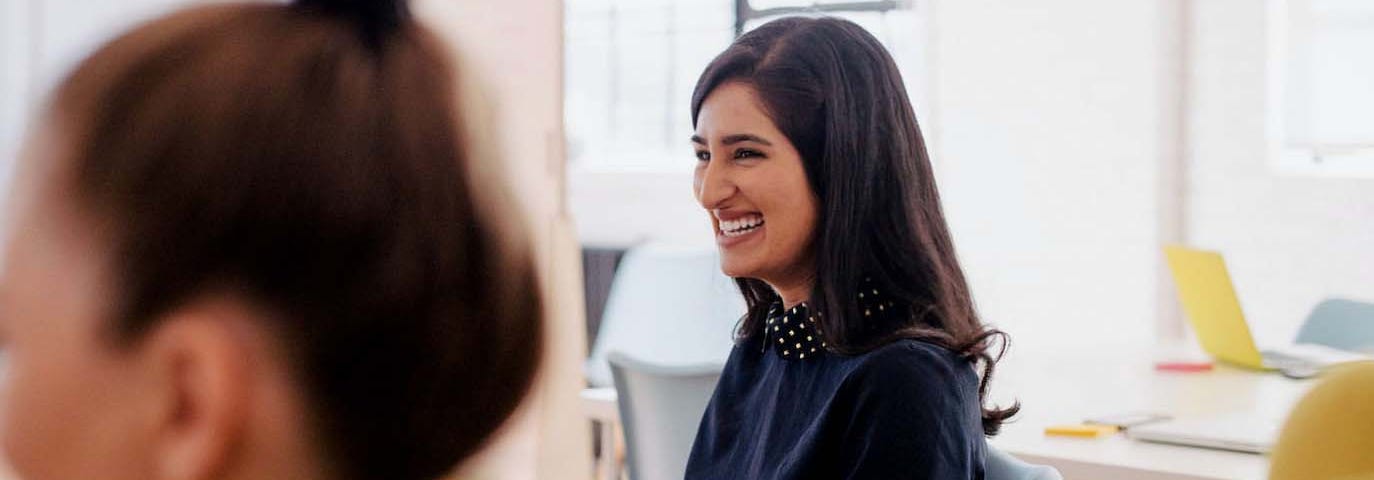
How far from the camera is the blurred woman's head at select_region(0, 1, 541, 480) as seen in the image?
556 millimetres

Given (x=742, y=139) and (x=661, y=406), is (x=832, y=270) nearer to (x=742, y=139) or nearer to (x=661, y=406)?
(x=742, y=139)

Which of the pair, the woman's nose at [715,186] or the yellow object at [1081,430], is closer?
the woman's nose at [715,186]

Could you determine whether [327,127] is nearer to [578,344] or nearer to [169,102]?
[169,102]

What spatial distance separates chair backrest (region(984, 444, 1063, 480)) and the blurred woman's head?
1.22m

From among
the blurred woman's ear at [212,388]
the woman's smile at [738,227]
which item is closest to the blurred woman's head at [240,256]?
the blurred woman's ear at [212,388]

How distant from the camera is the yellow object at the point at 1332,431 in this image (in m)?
1.81

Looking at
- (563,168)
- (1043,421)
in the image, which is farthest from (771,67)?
(563,168)

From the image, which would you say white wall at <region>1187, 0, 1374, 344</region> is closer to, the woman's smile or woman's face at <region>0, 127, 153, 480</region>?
the woman's smile

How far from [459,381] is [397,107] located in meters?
0.10

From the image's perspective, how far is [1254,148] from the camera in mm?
5102

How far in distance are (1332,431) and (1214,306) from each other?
171cm

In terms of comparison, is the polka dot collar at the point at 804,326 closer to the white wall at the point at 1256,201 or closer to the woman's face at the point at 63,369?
the woman's face at the point at 63,369

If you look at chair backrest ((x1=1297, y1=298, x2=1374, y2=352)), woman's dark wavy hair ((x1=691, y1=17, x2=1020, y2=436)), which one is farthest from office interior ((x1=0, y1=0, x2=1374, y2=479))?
woman's dark wavy hair ((x1=691, y1=17, x2=1020, y2=436))

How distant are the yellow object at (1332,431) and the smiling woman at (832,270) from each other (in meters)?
0.33
